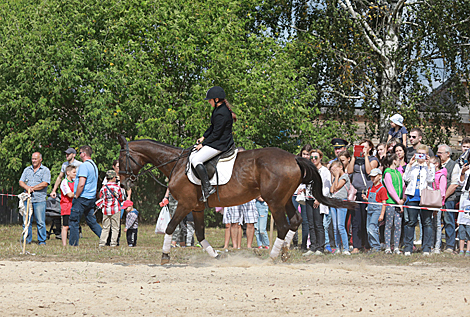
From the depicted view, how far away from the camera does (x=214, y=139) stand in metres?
9.84

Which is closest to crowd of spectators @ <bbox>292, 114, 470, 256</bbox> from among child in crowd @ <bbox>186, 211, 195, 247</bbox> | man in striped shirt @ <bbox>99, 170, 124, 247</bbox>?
child in crowd @ <bbox>186, 211, 195, 247</bbox>

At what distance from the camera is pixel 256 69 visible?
22.8 m

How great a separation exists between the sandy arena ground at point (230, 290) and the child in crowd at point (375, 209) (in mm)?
2572

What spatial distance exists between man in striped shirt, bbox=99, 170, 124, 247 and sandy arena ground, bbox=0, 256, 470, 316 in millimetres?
3769

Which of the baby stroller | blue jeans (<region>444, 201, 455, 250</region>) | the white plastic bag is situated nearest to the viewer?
blue jeans (<region>444, 201, 455, 250</region>)

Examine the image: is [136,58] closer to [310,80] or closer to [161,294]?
[310,80]

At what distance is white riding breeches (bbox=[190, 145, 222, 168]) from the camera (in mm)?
9789

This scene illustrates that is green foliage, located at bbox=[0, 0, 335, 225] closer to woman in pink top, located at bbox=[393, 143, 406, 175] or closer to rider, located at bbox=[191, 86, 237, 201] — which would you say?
woman in pink top, located at bbox=[393, 143, 406, 175]

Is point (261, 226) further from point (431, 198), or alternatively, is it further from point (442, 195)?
point (442, 195)

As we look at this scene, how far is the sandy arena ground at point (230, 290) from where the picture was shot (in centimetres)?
612

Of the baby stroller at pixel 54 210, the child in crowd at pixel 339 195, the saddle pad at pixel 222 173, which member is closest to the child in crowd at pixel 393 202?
the child in crowd at pixel 339 195

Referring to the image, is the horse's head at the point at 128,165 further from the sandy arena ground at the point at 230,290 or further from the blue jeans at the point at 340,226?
the blue jeans at the point at 340,226

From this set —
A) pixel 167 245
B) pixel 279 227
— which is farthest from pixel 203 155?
pixel 279 227

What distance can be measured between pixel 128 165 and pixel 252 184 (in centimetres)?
225
